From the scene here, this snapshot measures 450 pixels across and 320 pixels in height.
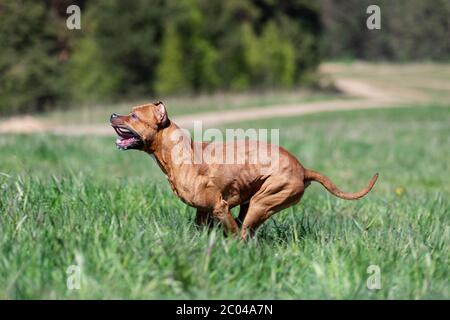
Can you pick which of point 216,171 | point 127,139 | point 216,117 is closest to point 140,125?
point 127,139

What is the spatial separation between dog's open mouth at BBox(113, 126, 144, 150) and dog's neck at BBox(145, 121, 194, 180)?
0.36ft

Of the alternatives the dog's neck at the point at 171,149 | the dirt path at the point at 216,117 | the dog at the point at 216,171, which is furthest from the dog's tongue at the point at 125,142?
the dirt path at the point at 216,117

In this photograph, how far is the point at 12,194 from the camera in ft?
16.8

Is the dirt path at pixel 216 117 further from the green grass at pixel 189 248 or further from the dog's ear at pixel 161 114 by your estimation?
the dog's ear at pixel 161 114

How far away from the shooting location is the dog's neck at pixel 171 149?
4410 mm

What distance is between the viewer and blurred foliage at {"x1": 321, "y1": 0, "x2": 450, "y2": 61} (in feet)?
136

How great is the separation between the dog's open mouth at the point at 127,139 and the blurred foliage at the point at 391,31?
31526 mm

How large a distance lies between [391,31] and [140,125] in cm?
6296

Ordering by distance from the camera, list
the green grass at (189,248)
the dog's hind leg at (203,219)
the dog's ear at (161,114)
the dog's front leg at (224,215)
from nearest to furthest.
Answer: the green grass at (189,248)
the dog's front leg at (224,215)
the dog's ear at (161,114)
the dog's hind leg at (203,219)

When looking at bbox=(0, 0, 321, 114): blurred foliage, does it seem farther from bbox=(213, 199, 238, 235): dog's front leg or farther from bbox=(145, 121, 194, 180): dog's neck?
bbox=(213, 199, 238, 235): dog's front leg

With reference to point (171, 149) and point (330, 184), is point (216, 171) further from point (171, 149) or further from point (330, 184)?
point (330, 184)

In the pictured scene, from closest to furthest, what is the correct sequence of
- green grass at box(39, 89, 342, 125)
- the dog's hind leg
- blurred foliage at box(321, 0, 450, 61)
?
the dog's hind leg, green grass at box(39, 89, 342, 125), blurred foliage at box(321, 0, 450, 61)

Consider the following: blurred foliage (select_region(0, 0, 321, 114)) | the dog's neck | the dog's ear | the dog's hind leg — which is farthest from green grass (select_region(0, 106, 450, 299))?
blurred foliage (select_region(0, 0, 321, 114))

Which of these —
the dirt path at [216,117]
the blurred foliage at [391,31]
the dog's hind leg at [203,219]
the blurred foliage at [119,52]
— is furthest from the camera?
the blurred foliage at [391,31]
